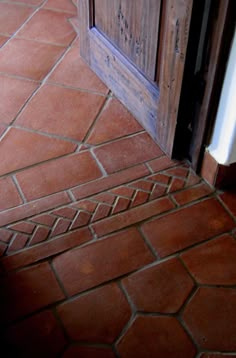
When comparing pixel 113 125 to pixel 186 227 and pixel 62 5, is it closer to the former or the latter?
pixel 186 227

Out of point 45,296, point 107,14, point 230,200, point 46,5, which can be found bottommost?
point 45,296

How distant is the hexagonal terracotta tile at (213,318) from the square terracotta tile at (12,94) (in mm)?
1020

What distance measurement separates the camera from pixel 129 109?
183 centimetres

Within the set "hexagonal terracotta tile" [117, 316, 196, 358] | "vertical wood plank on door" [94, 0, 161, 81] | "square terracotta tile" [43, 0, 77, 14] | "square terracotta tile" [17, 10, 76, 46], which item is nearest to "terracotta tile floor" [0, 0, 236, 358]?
"hexagonal terracotta tile" [117, 316, 196, 358]

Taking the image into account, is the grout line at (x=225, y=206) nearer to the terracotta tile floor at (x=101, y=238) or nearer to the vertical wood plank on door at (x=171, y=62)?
the terracotta tile floor at (x=101, y=238)

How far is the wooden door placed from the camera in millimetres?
1383

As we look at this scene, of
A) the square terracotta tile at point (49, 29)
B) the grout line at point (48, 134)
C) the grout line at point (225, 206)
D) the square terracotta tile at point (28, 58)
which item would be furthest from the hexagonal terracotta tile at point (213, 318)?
the square terracotta tile at point (49, 29)

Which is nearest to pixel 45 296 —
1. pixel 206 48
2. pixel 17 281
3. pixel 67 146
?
pixel 17 281

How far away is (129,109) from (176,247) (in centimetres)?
68

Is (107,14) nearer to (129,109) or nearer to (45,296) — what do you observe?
(129,109)

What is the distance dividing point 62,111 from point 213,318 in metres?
1.01

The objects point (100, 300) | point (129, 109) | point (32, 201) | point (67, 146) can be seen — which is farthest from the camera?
point (129, 109)

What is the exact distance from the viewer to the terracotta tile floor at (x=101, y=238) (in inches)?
46.5

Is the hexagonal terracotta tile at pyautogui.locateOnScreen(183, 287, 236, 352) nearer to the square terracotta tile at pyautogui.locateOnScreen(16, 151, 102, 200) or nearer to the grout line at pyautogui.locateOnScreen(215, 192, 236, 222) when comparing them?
the grout line at pyautogui.locateOnScreen(215, 192, 236, 222)
